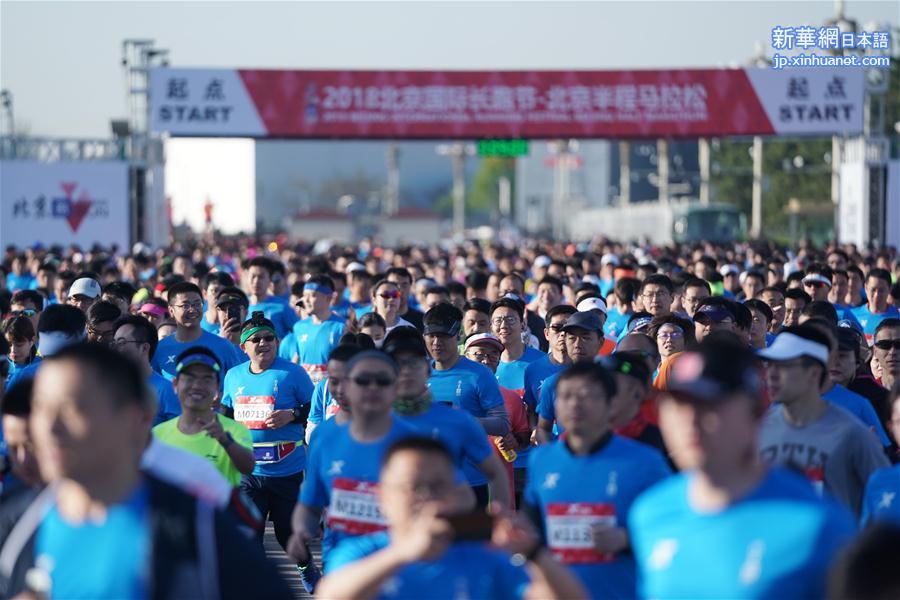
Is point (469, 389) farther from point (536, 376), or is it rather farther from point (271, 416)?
point (271, 416)

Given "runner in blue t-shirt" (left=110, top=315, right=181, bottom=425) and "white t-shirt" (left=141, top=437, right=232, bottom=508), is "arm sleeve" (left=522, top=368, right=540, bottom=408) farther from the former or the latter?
"white t-shirt" (left=141, top=437, right=232, bottom=508)

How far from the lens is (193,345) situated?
33.3 ft

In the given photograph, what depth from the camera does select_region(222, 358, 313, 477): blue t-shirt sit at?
30.0ft

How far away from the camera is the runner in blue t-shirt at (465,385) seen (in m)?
8.69

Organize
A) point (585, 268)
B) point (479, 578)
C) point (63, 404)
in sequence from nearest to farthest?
point (63, 404), point (479, 578), point (585, 268)

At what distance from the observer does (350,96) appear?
3247cm

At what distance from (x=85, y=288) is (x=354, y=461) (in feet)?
23.3

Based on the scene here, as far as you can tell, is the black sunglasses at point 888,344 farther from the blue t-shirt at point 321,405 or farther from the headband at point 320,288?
the headband at point 320,288

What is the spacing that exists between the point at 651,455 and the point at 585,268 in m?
16.9

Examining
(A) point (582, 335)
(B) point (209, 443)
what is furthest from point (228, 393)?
(B) point (209, 443)

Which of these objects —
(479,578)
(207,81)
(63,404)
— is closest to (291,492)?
(479,578)

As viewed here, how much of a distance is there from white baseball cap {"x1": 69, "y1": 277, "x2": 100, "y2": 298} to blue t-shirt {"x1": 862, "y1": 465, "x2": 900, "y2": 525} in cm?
818

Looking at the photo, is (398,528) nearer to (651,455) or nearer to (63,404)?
(63,404)

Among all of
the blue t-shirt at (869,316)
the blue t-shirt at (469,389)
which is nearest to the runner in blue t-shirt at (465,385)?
the blue t-shirt at (469,389)
